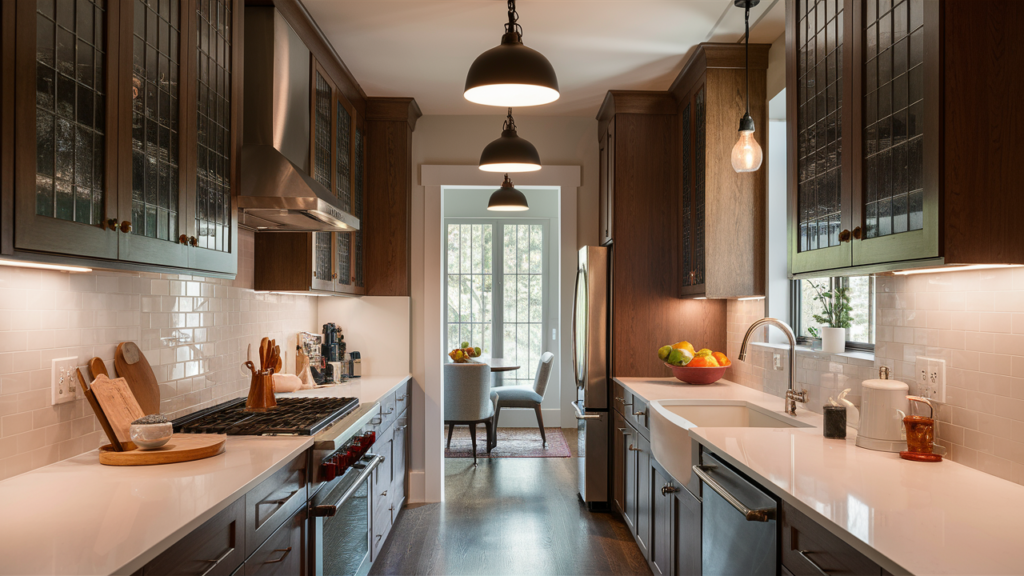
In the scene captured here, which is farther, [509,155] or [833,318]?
[509,155]

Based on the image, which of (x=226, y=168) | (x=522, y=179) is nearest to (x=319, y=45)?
(x=226, y=168)

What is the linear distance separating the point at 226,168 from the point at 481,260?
5096 mm

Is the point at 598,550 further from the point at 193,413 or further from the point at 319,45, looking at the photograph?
the point at 319,45

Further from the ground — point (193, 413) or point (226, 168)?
point (226, 168)

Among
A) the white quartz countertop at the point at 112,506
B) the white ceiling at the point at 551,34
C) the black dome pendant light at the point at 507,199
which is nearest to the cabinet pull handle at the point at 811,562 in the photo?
the white quartz countertop at the point at 112,506

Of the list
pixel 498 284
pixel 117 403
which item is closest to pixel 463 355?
pixel 498 284

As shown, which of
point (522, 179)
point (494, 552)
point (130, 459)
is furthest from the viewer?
point (522, 179)

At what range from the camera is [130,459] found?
1.82m

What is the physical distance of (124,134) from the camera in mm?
1646

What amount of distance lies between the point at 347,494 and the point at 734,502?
4.68ft

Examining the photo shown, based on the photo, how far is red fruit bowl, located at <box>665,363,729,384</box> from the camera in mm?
3609

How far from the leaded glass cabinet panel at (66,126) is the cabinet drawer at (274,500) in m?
0.75

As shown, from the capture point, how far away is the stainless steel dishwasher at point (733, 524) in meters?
1.71

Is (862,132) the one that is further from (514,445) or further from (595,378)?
(514,445)
